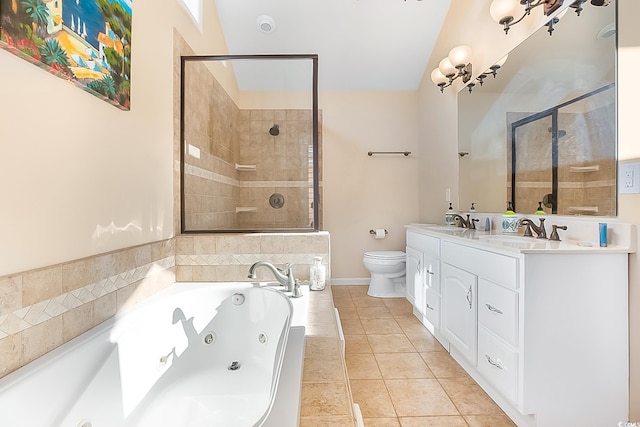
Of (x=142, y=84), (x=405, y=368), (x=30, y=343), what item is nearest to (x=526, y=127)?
(x=405, y=368)

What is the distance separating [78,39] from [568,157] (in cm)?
233

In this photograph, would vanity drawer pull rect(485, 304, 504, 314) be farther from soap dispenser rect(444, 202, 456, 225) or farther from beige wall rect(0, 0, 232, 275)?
beige wall rect(0, 0, 232, 275)

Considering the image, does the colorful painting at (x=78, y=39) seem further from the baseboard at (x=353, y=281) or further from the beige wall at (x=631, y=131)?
the baseboard at (x=353, y=281)

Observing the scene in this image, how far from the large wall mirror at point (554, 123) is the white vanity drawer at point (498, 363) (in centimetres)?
79

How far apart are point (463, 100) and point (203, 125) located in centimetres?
219

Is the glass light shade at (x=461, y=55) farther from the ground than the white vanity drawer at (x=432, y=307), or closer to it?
farther from the ground

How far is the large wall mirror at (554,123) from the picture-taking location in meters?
1.54

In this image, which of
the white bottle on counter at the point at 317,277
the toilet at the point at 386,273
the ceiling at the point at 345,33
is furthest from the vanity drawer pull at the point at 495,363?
the ceiling at the point at 345,33

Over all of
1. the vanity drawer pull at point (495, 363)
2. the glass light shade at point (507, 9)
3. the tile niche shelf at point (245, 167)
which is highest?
the glass light shade at point (507, 9)

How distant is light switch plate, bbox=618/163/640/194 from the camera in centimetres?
137

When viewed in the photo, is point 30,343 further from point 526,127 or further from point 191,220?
point 526,127

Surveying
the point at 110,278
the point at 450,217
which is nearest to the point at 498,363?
the point at 450,217

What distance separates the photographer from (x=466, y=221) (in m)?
2.69

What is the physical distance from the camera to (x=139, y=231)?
171 cm
